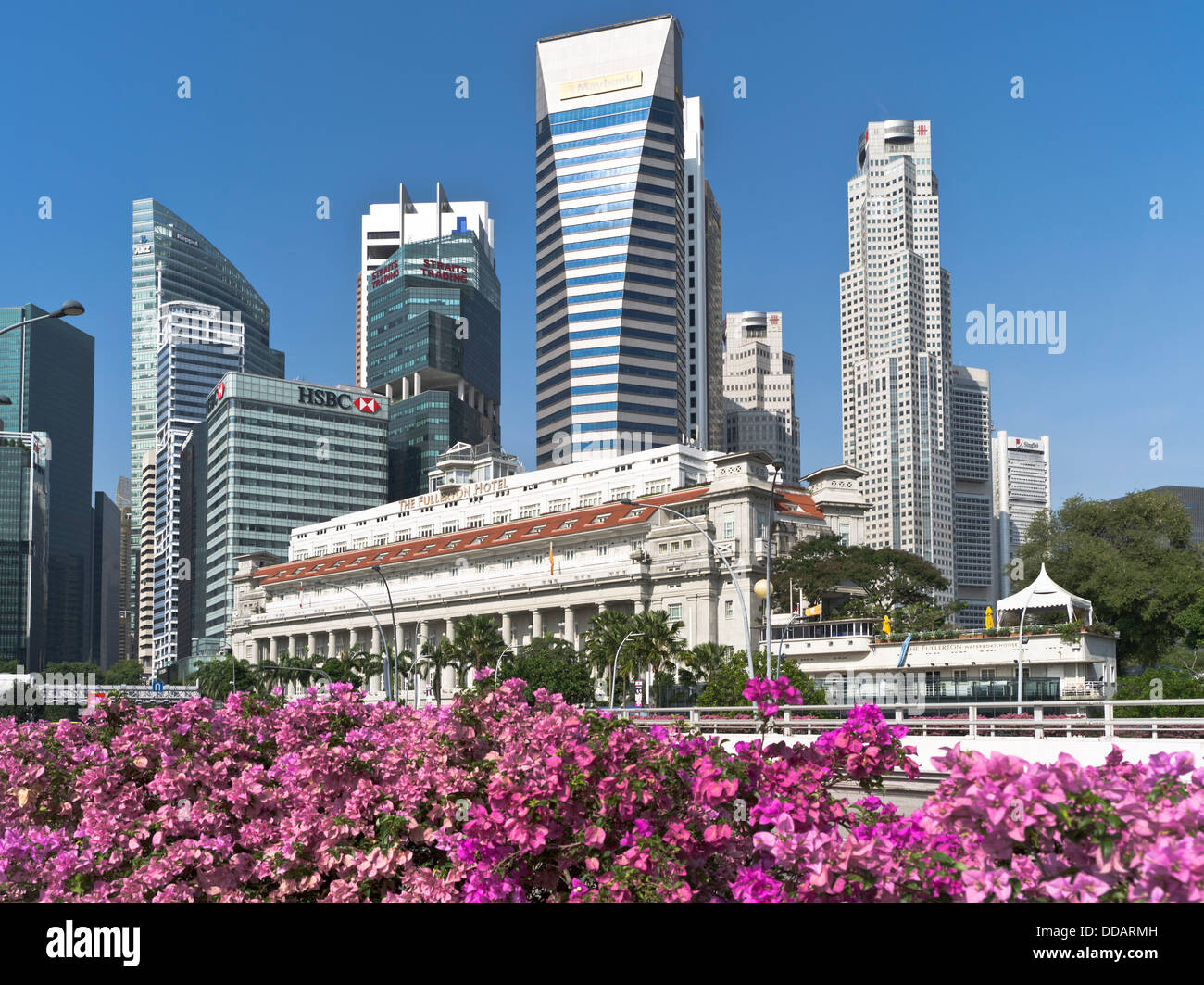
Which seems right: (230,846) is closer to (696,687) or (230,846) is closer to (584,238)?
(696,687)

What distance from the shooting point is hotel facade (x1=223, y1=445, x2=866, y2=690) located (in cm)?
10662

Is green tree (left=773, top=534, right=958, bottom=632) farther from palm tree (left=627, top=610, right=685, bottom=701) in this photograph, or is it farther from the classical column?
palm tree (left=627, top=610, right=685, bottom=701)

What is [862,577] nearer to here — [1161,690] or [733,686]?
[733,686]

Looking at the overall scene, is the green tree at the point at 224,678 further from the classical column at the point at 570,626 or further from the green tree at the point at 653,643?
the green tree at the point at 653,643

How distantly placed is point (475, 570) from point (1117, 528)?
221 feet

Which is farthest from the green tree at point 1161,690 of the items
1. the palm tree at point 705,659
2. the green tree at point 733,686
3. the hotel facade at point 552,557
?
the hotel facade at point 552,557

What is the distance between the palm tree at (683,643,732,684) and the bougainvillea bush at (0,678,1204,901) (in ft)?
238

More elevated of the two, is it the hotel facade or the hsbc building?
the hsbc building

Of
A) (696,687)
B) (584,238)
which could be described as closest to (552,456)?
(584,238)

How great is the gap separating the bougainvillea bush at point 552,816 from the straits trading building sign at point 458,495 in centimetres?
13330

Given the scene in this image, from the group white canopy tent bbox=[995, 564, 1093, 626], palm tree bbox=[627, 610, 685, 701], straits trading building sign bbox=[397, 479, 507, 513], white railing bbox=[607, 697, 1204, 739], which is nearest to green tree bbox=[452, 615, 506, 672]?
palm tree bbox=[627, 610, 685, 701]

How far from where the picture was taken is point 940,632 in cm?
8456

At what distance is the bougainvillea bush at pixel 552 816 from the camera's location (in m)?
6.27
